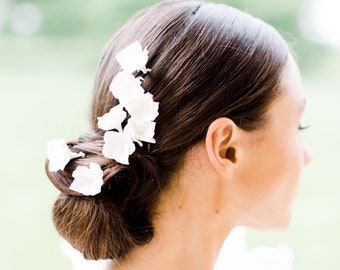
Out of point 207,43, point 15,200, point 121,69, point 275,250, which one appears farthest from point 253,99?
point 15,200

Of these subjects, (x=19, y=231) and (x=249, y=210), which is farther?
(x=19, y=231)

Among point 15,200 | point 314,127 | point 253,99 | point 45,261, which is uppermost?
point 253,99

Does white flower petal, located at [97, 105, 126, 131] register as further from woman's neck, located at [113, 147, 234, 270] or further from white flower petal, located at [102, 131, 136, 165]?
woman's neck, located at [113, 147, 234, 270]

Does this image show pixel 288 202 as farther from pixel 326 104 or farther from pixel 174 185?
pixel 326 104

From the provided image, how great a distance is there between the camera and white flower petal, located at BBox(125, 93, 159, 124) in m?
0.91

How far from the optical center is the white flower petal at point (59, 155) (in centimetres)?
97

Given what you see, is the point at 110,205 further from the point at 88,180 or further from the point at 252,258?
the point at 252,258

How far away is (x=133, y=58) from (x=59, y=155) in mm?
193

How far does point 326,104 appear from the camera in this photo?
1561 mm

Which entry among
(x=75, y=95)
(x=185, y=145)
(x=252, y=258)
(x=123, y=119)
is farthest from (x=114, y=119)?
(x=75, y=95)

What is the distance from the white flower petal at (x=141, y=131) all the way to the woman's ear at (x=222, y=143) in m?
0.09

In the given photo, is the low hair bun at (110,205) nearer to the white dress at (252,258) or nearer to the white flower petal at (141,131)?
the white flower petal at (141,131)

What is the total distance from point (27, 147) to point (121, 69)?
0.59 m

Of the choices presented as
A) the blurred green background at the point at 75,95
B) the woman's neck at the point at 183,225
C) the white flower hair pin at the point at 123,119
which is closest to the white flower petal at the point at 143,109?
the white flower hair pin at the point at 123,119
